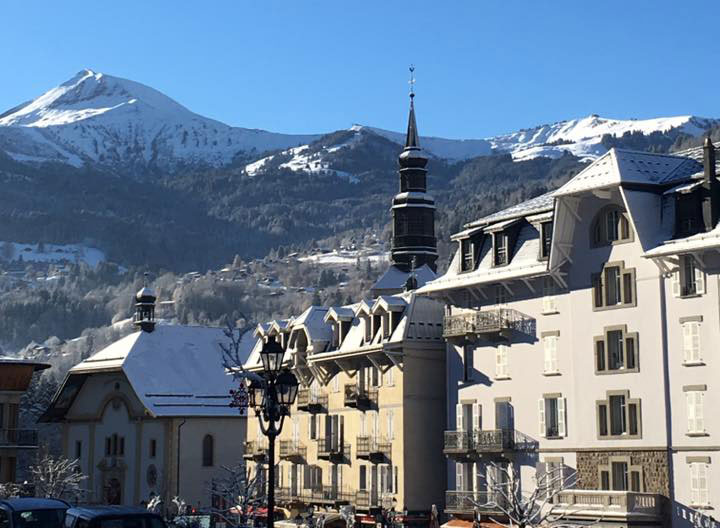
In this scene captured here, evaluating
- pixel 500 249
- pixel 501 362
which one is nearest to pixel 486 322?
pixel 501 362

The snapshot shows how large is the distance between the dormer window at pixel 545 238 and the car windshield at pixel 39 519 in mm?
35385

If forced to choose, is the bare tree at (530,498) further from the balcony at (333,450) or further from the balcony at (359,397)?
the balcony at (333,450)

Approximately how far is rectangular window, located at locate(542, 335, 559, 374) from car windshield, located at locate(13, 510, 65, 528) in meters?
35.2

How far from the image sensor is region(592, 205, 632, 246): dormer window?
219 ft

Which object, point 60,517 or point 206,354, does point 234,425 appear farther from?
point 60,517

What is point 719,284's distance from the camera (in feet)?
203

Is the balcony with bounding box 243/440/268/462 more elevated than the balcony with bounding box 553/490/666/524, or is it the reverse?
the balcony with bounding box 243/440/268/462

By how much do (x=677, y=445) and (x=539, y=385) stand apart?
1095 cm

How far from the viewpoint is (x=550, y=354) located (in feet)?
236

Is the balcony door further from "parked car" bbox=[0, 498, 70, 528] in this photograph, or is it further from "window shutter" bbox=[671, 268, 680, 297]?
"parked car" bbox=[0, 498, 70, 528]

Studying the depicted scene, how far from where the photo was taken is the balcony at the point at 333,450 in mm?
90562

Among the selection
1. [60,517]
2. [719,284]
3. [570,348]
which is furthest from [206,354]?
[60,517]

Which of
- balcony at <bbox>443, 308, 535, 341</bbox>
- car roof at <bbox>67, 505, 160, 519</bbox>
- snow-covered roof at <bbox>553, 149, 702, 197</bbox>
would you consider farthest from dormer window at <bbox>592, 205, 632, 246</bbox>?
car roof at <bbox>67, 505, 160, 519</bbox>

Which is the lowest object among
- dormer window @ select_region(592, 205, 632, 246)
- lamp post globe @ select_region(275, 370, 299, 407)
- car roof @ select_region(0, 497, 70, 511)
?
car roof @ select_region(0, 497, 70, 511)
